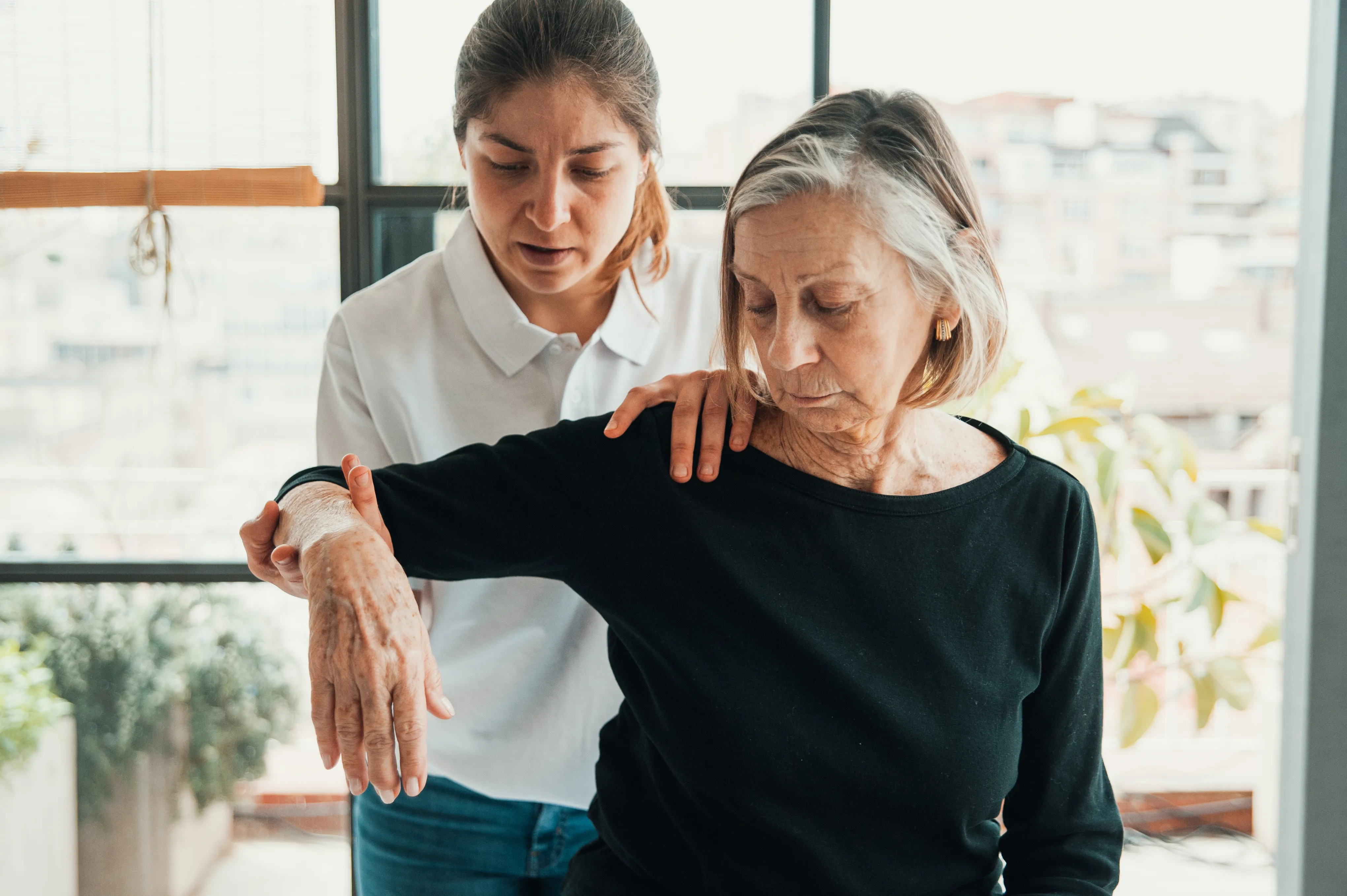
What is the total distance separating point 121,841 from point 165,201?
1323mm

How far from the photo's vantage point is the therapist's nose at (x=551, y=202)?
43.8 inches

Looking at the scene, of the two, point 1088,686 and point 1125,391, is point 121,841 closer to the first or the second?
point 1088,686

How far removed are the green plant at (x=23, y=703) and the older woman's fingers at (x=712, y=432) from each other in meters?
1.65

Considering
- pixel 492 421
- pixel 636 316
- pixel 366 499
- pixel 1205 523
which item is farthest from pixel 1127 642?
pixel 366 499

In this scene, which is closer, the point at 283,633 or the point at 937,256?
the point at 937,256

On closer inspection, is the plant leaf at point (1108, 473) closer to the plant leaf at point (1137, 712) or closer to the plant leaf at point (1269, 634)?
the plant leaf at point (1137, 712)

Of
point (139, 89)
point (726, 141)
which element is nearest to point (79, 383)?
point (139, 89)

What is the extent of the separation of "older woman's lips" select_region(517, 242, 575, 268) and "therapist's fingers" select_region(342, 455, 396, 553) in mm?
361

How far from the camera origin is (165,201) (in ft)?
5.73

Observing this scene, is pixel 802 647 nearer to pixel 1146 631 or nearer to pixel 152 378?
pixel 1146 631

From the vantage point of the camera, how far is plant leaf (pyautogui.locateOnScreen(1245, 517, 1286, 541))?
75.1 inches

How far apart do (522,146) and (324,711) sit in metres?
0.66

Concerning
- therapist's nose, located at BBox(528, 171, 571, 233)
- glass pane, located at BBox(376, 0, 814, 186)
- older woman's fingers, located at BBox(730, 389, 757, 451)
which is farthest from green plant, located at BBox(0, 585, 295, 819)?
older woman's fingers, located at BBox(730, 389, 757, 451)

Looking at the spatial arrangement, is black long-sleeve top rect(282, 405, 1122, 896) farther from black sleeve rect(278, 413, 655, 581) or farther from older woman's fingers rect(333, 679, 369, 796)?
older woman's fingers rect(333, 679, 369, 796)
